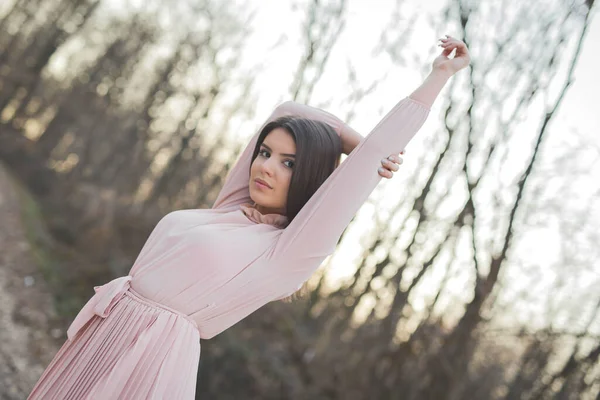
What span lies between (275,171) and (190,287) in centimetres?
56

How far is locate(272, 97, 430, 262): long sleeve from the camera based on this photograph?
1993mm

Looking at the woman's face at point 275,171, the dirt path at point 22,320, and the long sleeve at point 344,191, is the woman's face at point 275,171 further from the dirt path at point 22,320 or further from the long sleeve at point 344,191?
the dirt path at point 22,320

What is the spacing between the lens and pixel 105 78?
17.3m

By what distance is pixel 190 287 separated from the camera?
6.64ft

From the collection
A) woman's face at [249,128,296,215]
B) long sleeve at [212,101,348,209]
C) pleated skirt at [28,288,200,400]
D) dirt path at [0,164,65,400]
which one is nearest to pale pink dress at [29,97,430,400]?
pleated skirt at [28,288,200,400]

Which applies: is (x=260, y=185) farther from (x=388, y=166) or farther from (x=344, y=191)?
(x=388, y=166)

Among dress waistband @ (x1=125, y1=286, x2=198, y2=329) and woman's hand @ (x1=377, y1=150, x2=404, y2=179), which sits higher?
woman's hand @ (x1=377, y1=150, x2=404, y2=179)

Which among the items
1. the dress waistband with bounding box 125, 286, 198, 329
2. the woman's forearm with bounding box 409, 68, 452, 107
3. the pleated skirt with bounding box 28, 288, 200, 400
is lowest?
the pleated skirt with bounding box 28, 288, 200, 400

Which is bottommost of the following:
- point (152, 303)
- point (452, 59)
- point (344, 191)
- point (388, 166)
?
point (152, 303)

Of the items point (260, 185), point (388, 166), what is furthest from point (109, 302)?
point (388, 166)

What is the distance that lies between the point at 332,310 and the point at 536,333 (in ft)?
9.20

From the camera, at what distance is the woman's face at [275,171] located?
2213 millimetres

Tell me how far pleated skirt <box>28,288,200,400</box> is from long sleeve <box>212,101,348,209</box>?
584mm

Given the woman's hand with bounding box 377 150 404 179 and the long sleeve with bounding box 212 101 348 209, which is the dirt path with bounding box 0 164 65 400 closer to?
the long sleeve with bounding box 212 101 348 209
